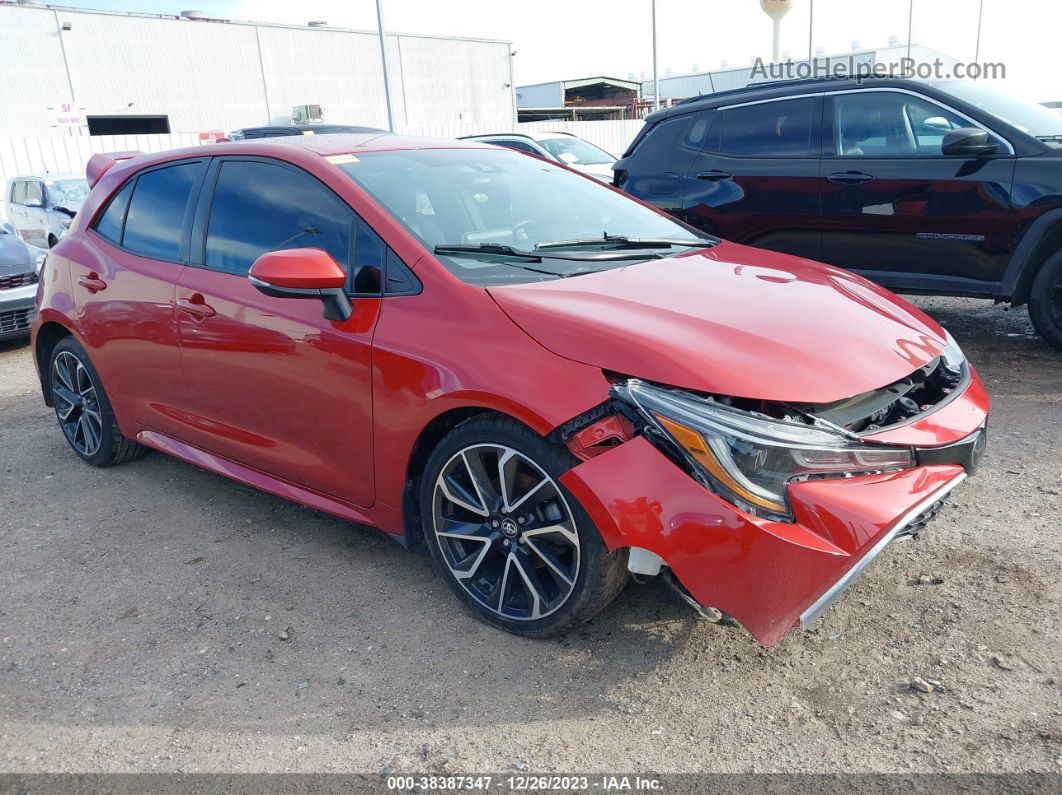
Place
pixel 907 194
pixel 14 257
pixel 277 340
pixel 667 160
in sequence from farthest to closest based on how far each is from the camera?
pixel 14 257 < pixel 667 160 < pixel 907 194 < pixel 277 340

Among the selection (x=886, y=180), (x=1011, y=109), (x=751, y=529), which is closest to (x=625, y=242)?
(x=751, y=529)

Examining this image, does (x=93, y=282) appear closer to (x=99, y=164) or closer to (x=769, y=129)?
(x=99, y=164)

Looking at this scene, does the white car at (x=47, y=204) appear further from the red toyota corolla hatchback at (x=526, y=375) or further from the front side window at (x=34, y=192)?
the red toyota corolla hatchback at (x=526, y=375)

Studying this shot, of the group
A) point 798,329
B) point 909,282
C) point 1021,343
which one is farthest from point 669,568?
point 1021,343

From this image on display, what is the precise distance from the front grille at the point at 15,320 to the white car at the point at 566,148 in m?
7.27

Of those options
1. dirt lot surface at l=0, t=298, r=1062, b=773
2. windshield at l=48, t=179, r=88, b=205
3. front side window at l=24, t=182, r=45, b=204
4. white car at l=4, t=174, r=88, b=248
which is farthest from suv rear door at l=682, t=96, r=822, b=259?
front side window at l=24, t=182, r=45, b=204

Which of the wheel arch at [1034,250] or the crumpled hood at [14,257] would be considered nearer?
the wheel arch at [1034,250]

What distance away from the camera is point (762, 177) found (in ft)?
20.8

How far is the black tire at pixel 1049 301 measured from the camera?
5402 millimetres

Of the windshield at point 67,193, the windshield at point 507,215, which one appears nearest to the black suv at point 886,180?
the windshield at point 507,215

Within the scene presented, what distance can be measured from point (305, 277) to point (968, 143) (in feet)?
14.8

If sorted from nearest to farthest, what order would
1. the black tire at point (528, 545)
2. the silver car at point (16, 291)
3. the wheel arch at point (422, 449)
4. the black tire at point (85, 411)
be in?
the black tire at point (528, 545) → the wheel arch at point (422, 449) → the black tire at point (85, 411) → the silver car at point (16, 291)

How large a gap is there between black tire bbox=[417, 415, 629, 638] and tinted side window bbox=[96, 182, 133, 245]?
2.43 m

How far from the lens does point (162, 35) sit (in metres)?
33.7
